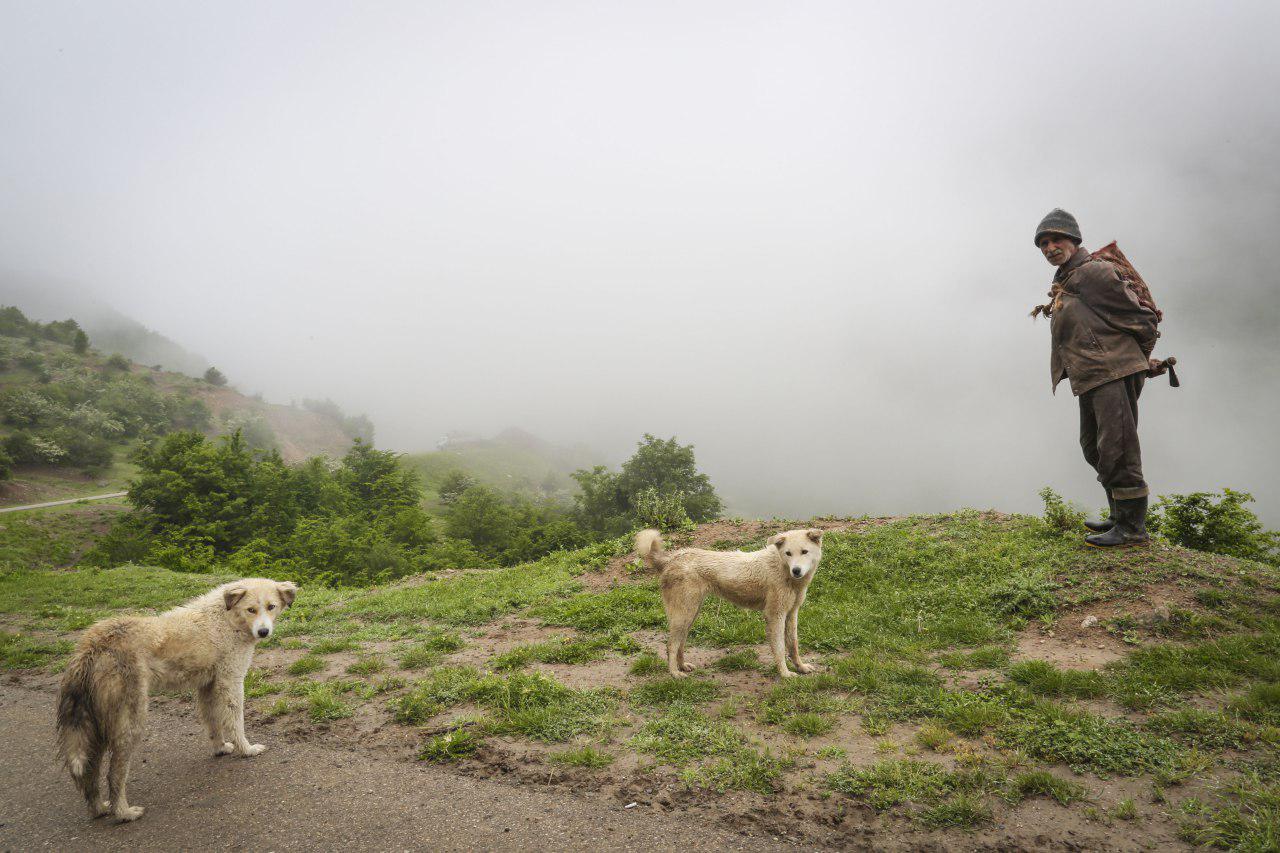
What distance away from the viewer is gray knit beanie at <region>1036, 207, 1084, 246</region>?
7531 millimetres

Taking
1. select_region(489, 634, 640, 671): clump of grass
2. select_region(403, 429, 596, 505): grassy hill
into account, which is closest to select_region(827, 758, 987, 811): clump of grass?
select_region(489, 634, 640, 671): clump of grass

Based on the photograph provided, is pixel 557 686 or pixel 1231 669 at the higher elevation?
pixel 1231 669

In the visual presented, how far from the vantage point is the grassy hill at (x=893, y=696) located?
3.80 metres

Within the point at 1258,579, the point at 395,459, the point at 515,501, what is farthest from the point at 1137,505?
the point at 515,501

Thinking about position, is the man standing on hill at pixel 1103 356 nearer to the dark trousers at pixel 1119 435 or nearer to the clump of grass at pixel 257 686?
the dark trousers at pixel 1119 435

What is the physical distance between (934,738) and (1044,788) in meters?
0.83

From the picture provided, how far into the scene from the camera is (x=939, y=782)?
4.04 m

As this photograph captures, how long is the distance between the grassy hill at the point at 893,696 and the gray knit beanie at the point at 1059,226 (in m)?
4.53

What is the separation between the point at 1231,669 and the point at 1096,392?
357 cm

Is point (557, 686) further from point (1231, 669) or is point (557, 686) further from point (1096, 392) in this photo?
point (1096, 392)

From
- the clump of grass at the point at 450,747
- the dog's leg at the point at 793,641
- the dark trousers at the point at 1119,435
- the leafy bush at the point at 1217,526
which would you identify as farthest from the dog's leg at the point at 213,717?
the leafy bush at the point at 1217,526

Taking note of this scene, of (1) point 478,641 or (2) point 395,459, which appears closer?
(1) point 478,641

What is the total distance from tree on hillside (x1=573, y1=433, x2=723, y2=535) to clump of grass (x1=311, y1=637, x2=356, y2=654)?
3431 cm

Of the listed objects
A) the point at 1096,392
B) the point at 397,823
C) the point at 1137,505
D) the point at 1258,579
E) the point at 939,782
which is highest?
the point at 1096,392
